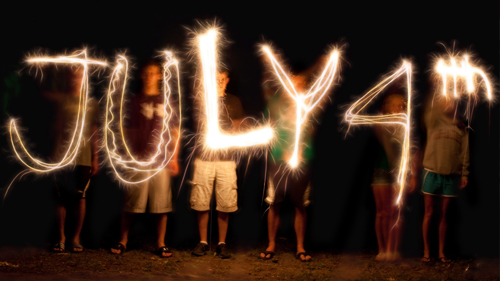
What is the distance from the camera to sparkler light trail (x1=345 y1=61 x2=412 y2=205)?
434 centimetres

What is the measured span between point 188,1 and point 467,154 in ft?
11.7

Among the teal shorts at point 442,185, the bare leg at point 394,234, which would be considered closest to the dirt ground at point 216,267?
the bare leg at point 394,234

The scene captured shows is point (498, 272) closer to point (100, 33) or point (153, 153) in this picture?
point (153, 153)

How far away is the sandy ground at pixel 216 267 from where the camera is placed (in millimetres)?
4020

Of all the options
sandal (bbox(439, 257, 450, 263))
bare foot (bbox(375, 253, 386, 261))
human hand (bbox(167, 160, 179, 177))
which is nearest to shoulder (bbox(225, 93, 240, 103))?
human hand (bbox(167, 160, 179, 177))

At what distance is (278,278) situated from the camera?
4.14 m

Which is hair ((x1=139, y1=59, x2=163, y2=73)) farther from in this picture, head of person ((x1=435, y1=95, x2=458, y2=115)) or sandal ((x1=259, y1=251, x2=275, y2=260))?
head of person ((x1=435, y1=95, x2=458, y2=115))

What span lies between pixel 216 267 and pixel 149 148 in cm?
140

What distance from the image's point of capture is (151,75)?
4.56 m

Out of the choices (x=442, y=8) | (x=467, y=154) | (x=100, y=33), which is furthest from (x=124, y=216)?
(x=442, y=8)

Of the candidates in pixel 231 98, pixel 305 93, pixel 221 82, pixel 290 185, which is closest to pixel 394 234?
pixel 290 185

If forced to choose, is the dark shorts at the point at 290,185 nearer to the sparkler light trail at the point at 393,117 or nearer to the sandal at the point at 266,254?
the sandal at the point at 266,254

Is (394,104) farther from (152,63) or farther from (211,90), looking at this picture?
(152,63)

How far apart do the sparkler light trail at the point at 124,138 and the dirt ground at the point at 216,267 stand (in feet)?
2.81
